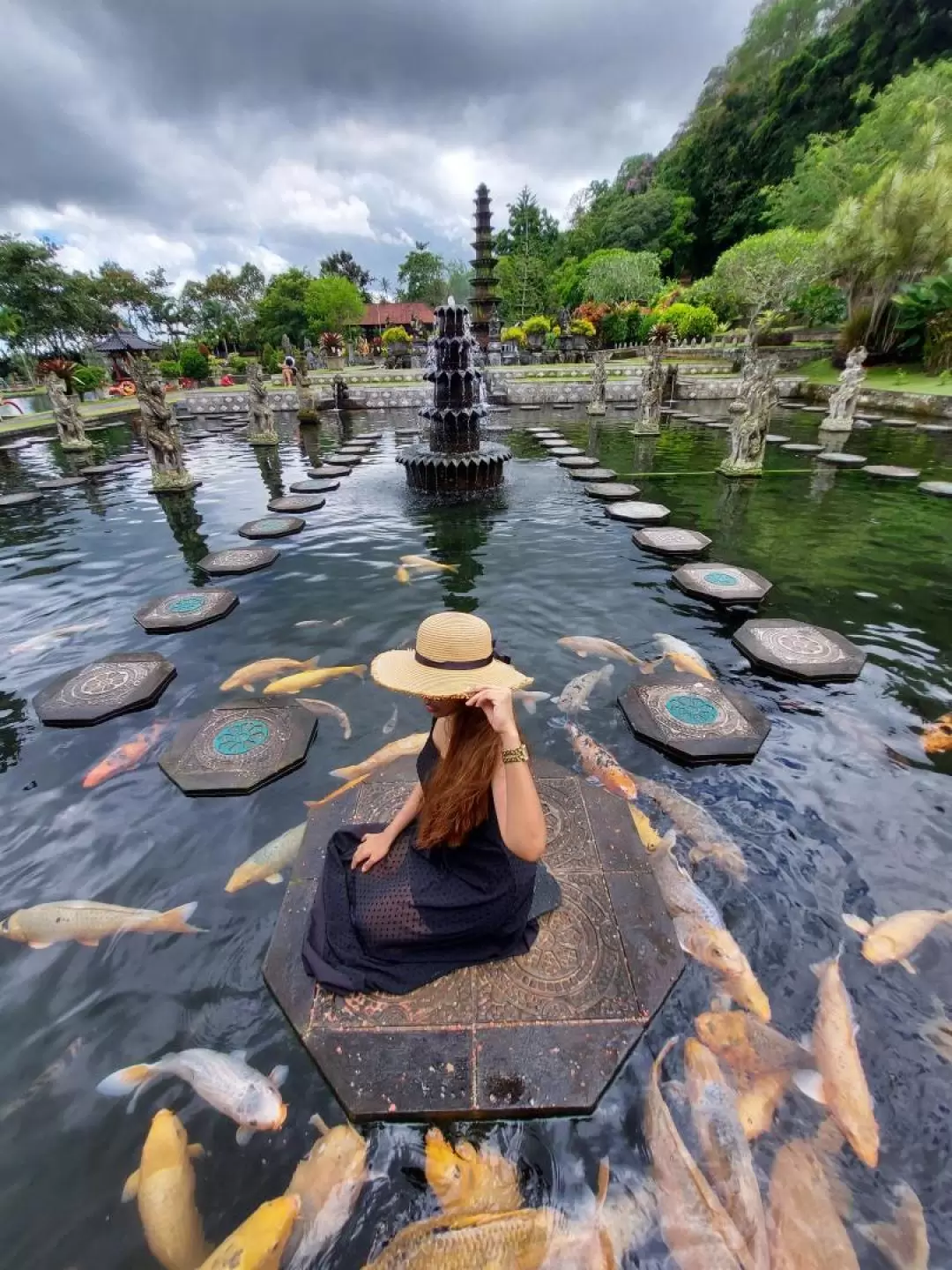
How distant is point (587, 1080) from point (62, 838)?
3.82m

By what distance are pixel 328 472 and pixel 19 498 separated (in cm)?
698

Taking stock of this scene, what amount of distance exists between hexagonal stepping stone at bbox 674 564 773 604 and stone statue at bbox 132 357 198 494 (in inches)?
436

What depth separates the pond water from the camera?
7.37ft

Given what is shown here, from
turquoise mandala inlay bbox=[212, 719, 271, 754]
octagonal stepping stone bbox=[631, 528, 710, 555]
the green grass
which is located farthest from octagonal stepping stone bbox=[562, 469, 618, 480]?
the green grass

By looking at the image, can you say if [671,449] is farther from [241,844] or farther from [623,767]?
[241,844]

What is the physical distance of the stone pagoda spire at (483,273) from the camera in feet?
129

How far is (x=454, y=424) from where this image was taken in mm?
11914

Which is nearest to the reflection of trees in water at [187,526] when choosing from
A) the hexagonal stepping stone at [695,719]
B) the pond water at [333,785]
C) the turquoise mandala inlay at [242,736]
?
the pond water at [333,785]

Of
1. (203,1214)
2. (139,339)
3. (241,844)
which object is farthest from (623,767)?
(139,339)

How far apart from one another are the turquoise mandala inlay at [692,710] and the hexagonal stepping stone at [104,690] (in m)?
5.05

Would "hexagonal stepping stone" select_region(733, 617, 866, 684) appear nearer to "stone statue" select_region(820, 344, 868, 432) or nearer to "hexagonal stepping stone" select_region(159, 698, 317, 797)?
"hexagonal stepping stone" select_region(159, 698, 317, 797)

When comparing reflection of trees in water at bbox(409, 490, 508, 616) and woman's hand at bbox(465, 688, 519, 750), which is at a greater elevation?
woman's hand at bbox(465, 688, 519, 750)

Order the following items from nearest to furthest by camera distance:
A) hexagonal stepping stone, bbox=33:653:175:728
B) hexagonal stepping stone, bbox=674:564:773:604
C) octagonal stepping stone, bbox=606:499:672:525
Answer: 1. hexagonal stepping stone, bbox=33:653:175:728
2. hexagonal stepping stone, bbox=674:564:773:604
3. octagonal stepping stone, bbox=606:499:672:525

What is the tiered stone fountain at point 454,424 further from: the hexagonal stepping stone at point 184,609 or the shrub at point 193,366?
the shrub at point 193,366
